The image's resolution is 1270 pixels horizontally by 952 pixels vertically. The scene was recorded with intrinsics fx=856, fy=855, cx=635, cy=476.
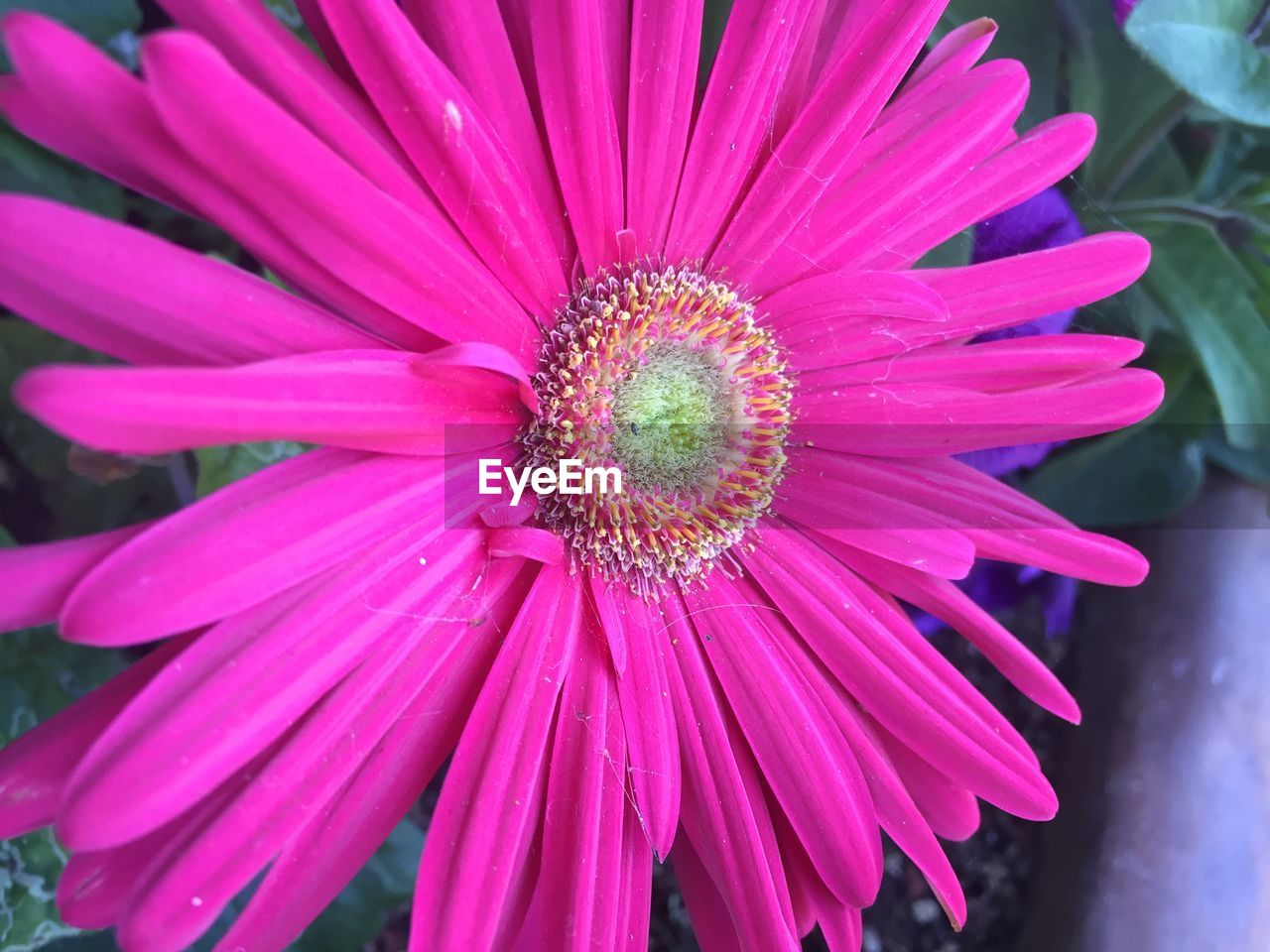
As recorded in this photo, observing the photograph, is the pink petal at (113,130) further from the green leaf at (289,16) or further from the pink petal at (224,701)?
the green leaf at (289,16)

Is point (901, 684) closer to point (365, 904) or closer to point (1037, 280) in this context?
point (1037, 280)

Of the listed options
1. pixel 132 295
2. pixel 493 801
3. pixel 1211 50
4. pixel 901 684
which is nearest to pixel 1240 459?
pixel 1211 50

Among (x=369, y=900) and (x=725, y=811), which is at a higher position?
(x=725, y=811)

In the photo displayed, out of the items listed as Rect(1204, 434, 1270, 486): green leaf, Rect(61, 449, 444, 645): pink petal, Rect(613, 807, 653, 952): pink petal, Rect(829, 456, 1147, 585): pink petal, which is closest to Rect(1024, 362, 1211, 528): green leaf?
Rect(1204, 434, 1270, 486): green leaf

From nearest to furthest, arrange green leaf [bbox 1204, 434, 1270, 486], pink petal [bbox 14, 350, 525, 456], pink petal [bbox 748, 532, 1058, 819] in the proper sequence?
pink petal [bbox 14, 350, 525, 456], pink petal [bbox 748, 532, 1058, 819], green leaf [bbox 1204, 434, 1270, 486]

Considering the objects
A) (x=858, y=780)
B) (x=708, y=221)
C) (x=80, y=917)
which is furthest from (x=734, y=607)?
(x=80, y=917)

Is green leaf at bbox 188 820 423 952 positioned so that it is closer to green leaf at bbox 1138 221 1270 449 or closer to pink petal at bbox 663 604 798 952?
pink petal at bbox 663 604 798 952

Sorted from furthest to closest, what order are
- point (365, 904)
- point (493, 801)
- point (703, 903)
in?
point (365, 904), point (703, 903), point (493, 801)
